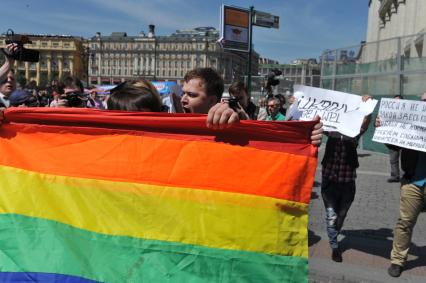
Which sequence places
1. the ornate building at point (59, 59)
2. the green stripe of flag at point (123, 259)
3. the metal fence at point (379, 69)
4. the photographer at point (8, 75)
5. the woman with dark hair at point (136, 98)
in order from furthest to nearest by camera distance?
the ornate building at point (59, 59)
the metal fence at point (379, 69)
the photographer at point (8, 75)
the woman with dark hair at point (136, 98)
the green stripe of flag at point (123, 259)

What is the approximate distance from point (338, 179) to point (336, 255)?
915 mm

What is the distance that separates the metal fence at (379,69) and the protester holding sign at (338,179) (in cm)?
801

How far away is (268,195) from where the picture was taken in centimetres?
217

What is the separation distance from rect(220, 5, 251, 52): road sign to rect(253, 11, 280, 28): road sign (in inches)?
91.2

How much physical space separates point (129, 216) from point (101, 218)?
165 mm

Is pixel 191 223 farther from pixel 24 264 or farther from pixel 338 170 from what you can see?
pixel 338 170

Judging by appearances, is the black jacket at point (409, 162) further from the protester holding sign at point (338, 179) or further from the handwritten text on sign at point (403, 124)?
the protester holding sign at point (338, 179)

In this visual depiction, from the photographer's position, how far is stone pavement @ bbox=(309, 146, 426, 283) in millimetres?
4637

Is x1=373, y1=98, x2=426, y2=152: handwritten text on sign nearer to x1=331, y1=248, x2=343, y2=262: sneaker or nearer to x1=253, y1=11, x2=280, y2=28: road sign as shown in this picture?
x1=331, y1=248, x2=343, y2=262: sneaker

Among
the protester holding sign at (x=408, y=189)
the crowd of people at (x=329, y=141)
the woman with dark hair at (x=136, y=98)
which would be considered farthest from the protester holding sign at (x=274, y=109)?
the woman with dark hair at (x=136, y=98)

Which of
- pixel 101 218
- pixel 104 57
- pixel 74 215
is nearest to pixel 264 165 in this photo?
pixel 101 218

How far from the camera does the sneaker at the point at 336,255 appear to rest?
16.4 feet

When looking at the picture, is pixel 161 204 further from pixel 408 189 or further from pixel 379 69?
pixel 379 69

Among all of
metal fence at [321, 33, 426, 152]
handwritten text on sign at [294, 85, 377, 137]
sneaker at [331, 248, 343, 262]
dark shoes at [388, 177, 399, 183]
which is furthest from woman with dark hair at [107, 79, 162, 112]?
metal fence at [321, 33, 426, 152]
